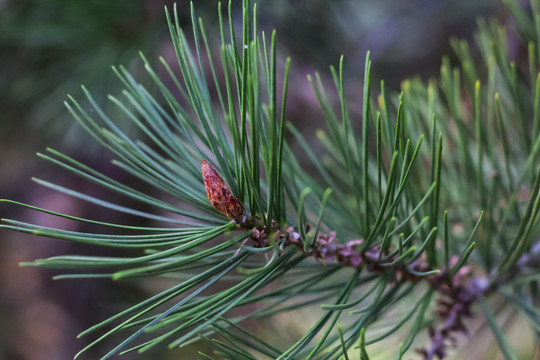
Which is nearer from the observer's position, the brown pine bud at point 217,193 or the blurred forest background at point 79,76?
the brown pine bud at point 217,193

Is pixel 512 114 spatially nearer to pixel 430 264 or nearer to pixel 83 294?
pixel 430 264

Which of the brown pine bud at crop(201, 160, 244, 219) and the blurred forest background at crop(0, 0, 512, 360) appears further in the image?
the blurred forest background at crop(0, 0, 512, 360)

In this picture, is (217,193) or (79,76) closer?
(217,193)

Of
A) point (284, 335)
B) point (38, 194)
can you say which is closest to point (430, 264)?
point (284, 335)
